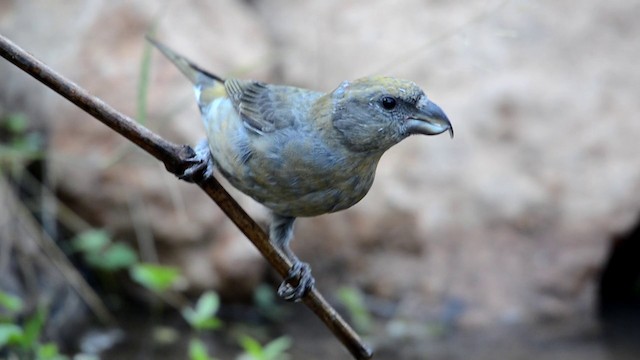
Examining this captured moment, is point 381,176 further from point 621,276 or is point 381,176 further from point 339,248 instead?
point 621,276

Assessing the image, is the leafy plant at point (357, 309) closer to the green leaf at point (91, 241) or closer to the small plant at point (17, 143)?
the green leaf at point (91, 241)

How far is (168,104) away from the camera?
17.3 feet

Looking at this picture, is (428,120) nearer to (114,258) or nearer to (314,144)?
(314,144)

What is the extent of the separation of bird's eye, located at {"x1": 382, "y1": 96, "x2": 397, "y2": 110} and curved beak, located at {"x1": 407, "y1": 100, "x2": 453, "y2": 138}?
2.5 inches

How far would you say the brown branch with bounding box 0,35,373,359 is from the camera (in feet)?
6.84

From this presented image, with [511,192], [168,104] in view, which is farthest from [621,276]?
[168,104]

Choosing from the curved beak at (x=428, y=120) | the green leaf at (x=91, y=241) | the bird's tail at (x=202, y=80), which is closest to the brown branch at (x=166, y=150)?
the curved beak at (x=428, y=120)

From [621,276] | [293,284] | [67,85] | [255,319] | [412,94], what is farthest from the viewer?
[621,276]

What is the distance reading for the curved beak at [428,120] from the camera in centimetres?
252

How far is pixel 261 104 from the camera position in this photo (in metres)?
3.08

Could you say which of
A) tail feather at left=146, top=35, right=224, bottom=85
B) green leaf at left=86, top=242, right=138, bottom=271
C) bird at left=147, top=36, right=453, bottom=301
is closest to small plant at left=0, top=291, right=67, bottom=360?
bird at left=147, top=36, right=453, bottom=301

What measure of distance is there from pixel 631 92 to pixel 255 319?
2.75 meters

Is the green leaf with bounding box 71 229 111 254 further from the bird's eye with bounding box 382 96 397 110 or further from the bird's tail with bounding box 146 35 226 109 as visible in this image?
the bird's eye with bounding box 382 96 397 110

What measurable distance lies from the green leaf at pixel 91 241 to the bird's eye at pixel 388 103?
283 centimetres
